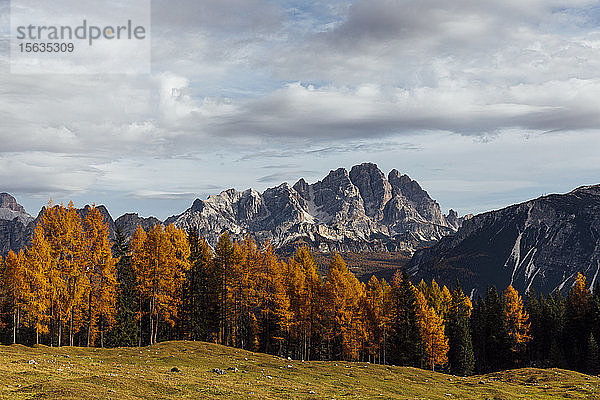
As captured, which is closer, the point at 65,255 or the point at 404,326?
the point at 65,255

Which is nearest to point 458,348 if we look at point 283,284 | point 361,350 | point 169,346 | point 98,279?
point 361,350

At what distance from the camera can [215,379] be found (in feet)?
141

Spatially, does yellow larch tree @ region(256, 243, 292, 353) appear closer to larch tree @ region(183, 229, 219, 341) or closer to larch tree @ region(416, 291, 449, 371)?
larch tree @ region(183, 229, 219, 341)

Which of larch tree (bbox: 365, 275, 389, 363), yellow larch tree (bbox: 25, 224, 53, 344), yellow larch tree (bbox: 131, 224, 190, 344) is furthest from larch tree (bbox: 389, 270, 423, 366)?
yellow larch tree (bbox: 25, 224, 53, 344)

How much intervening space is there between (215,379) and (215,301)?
51583 millimetres

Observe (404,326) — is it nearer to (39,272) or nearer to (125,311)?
(125,311)

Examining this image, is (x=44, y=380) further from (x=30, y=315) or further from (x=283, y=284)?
(x=283, y=284)

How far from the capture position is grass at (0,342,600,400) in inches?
1289

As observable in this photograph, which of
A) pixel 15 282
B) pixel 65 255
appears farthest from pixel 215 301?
pixel 15 282

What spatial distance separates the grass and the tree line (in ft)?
36.6

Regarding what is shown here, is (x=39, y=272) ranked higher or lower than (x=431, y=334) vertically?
higher

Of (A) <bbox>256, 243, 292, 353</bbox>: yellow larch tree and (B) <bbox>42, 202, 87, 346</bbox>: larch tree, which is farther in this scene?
(A) <bbox>256, 243, 292, 353</bbox>: yellow larch tree

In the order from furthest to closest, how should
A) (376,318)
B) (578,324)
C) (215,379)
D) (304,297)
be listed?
(578,324)
(376,318)
(304,297)
(215,379)

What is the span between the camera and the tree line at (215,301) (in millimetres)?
73625
